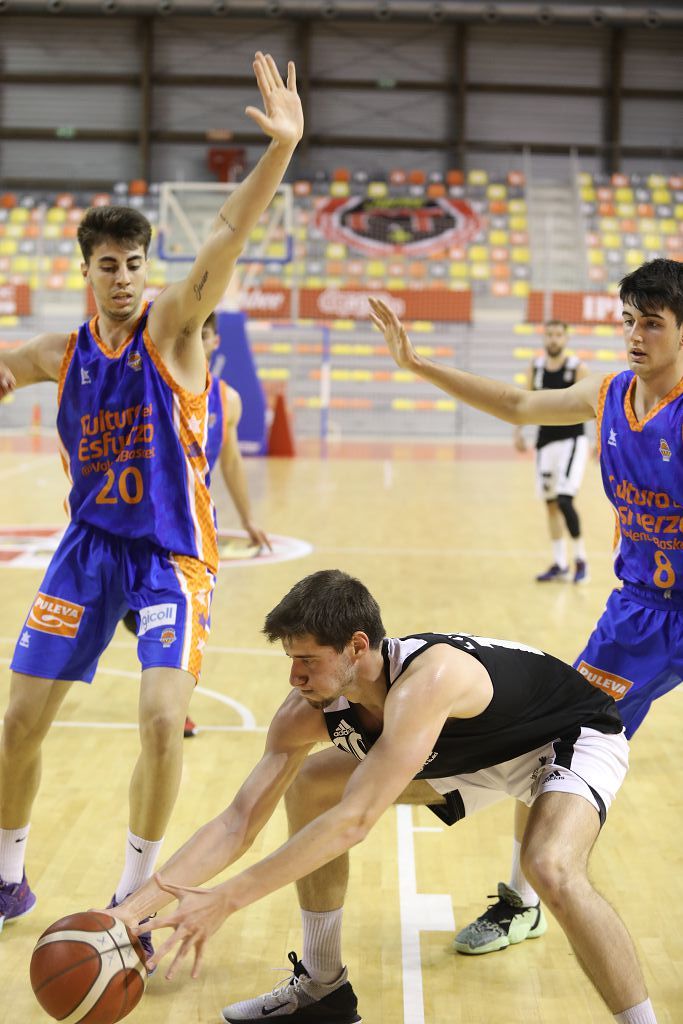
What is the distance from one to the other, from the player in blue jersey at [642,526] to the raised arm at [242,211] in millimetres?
885

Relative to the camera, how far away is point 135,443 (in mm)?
3785

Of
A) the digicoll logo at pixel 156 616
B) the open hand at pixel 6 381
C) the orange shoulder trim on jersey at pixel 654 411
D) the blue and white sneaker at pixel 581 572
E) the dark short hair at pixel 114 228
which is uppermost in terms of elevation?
the dark short hair at pixel 114 228

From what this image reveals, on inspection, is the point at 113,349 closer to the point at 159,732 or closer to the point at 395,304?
the point at 159,732

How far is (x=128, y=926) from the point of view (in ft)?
8.86

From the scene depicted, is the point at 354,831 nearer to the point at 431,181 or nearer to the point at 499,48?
the point at 431,181

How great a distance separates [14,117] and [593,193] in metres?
13.7

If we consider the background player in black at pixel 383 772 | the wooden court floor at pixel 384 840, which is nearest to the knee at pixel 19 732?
the wooden court floor at pixel 384 840

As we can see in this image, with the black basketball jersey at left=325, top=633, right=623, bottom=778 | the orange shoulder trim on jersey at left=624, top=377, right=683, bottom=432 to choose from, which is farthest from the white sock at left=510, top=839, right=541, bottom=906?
the orange shoulder trim on jersey at left=624, top=377, right=683, bottom=432

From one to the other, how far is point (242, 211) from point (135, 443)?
0.81 meters

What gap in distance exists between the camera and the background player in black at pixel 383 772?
2.65 meters

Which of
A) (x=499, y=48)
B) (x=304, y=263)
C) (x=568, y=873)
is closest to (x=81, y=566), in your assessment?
(x=568, y=873)

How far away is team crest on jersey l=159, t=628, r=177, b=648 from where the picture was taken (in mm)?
3611

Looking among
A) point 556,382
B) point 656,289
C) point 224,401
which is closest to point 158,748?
point 656,289

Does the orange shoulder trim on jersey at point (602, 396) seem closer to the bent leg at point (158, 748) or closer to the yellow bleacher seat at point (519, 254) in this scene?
the bent leg at point (158, 748)
